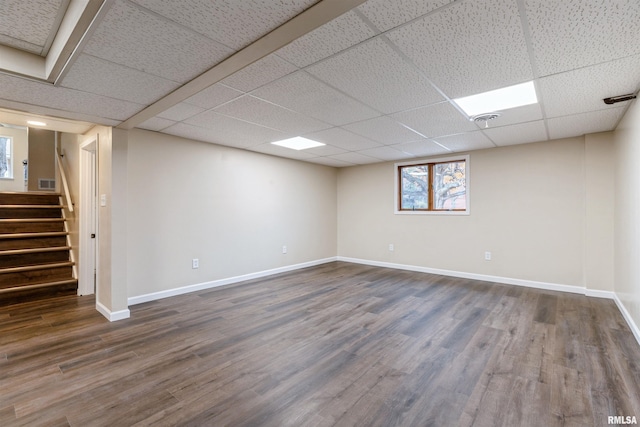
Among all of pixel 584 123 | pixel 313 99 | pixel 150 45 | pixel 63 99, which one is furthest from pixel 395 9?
pixel 584 123

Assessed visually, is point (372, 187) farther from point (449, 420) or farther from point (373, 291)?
point (449, 420)

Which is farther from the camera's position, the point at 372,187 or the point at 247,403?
the point at 372,187

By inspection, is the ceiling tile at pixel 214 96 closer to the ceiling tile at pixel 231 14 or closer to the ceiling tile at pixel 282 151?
the ceiling tile at pixel 231 14

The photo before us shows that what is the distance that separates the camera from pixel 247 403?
175 centimetres

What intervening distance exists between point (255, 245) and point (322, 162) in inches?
87.9

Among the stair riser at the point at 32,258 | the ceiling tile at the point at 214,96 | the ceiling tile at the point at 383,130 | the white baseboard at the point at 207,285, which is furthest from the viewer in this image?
the stair riser at the point at 32,258

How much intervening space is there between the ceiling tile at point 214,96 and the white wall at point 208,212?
1.44 metres

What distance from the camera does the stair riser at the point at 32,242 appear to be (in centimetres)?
399

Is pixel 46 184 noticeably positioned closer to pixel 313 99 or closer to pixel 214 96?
pixel 214 96

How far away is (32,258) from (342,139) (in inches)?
184

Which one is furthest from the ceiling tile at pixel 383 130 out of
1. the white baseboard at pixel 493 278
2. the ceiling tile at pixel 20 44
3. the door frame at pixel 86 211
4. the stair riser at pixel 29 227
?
the stair riser at pixel 29 227

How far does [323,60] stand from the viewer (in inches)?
76.3

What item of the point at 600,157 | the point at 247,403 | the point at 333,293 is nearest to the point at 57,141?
the point at 333,293

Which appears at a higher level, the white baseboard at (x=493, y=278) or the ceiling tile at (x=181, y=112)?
the ceiling tile at (x=181, y=112)
